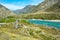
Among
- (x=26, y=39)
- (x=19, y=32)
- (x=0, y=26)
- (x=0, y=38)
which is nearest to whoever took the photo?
(x=0, y=38)

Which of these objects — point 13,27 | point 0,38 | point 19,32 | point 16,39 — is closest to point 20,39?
point 16,39

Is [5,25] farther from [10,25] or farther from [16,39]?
[16,39]

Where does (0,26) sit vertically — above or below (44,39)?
above

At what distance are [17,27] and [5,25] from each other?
1736 millimetres

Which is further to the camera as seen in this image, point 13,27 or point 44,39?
point 13,27

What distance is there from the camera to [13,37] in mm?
23406

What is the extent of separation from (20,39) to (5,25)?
8612mm

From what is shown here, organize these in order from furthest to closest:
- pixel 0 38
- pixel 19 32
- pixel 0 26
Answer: pixel 0 26
pixel 19 32
pixel 0 38

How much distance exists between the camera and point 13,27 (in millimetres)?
30812

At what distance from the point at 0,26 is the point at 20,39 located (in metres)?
7.86

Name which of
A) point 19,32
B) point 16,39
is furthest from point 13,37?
point 19,32

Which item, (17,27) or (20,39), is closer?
(20,39)

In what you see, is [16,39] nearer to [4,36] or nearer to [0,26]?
[4,36]

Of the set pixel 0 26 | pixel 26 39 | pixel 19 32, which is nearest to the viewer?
pixel 26 39
